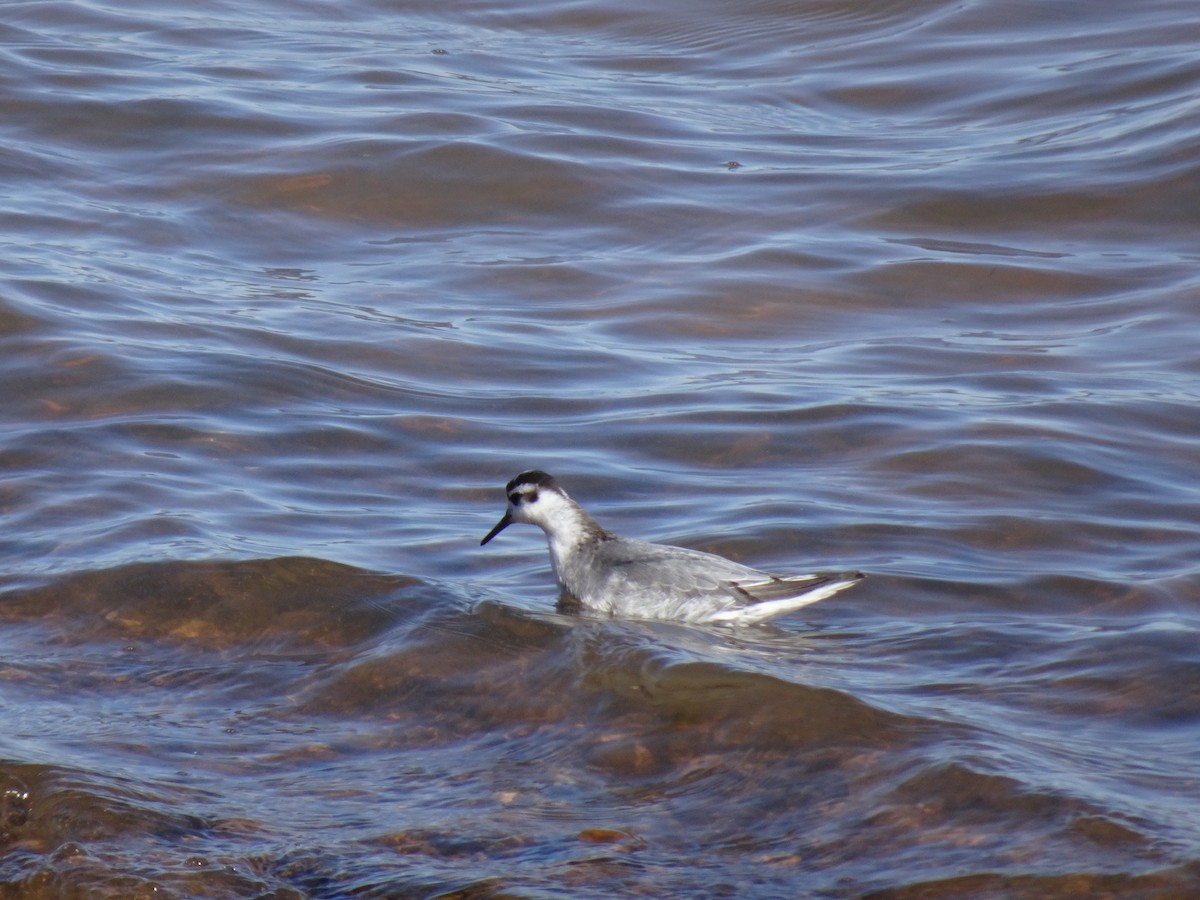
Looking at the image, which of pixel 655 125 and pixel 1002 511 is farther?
pixel 655 125

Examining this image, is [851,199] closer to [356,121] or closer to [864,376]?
[864,376]

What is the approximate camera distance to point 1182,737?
6.01 metres

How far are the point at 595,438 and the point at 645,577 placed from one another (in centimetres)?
245

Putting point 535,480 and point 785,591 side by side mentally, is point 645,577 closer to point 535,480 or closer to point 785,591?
point 785,591

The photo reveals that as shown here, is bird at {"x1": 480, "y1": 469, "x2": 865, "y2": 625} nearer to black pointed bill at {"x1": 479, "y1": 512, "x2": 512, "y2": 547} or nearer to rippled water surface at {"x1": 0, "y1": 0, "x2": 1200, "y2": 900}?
black pointed bill at {"x1": 479, "y1": 512, "x2": 512, "y2": 547}

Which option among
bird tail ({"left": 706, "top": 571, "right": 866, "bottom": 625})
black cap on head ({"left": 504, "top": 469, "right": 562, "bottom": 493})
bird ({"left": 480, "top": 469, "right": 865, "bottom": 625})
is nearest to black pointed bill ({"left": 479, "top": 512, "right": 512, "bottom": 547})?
bird ({"left": 480, "top": 469, "right": 865, "bottom": 625})

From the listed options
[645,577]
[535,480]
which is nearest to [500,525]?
[535,480]

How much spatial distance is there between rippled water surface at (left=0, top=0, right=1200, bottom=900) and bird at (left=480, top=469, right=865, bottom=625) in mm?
195

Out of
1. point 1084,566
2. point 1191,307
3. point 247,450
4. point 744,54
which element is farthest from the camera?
point 744,54

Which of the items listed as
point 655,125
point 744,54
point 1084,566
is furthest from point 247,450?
point 744,54

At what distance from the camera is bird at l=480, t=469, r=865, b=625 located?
7418 mm

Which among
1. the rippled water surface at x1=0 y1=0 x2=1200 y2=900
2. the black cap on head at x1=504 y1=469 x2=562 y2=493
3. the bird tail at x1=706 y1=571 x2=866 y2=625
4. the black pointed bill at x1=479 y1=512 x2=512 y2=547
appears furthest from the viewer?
the black pointed bill at x1=479 y1=512 x2=512 y2=547

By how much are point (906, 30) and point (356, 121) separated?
6092mm

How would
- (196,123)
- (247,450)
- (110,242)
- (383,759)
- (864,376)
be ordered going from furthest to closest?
(196,123)
(110,242)
(864,376)
(247,450)
(383,759)
